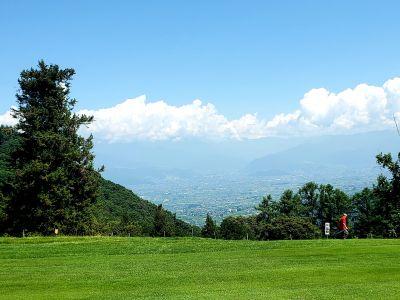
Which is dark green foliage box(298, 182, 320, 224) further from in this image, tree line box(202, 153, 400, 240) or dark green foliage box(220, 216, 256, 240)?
dark green foliage box(220, 216, 256, 240)

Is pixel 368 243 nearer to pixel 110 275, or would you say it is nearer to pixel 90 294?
pixel 110 275

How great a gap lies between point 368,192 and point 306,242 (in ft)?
244

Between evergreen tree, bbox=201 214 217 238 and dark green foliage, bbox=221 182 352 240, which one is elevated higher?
dark green foliage, bbox=221 182 352 240

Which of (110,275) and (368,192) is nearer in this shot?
(110,275)

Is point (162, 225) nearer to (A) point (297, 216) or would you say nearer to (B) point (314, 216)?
(A) point (297, 216)

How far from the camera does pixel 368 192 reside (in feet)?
319

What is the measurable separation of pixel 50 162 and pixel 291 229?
5282 centimetres

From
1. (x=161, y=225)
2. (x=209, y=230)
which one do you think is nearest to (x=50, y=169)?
(x=161, y=225)

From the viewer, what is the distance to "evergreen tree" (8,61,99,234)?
47688mm

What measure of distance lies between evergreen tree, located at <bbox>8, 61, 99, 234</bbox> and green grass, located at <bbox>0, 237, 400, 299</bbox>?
21.2 m

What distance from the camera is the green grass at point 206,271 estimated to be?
14531mm

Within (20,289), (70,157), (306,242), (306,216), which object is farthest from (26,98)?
(306,216)

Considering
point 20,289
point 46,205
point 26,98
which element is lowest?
point 20,289

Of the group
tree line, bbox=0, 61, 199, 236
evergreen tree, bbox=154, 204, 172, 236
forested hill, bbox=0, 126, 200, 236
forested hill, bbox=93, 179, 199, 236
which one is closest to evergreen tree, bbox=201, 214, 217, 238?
forested hill, bbox=0, 126, 200, 236
